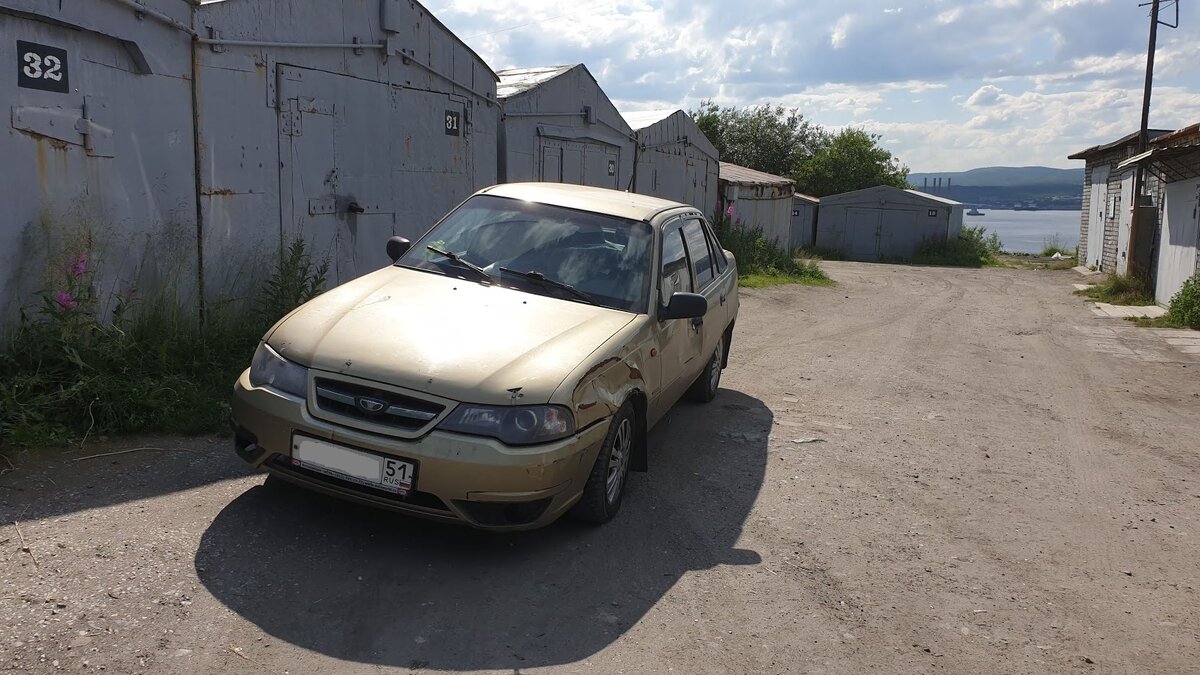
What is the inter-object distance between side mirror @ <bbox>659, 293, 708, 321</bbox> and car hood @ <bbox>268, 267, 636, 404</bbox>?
1.10 ft

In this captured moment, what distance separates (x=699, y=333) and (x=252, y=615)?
3.50m

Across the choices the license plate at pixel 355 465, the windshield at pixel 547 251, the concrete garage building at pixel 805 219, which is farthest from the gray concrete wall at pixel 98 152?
the concrete garage building at pixel 805 219

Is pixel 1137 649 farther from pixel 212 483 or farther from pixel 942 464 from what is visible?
pixel 212 483

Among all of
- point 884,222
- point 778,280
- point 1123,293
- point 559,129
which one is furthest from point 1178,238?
point 884,222

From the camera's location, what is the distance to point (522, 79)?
1282 centimetres

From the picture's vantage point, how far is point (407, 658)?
3.24 m

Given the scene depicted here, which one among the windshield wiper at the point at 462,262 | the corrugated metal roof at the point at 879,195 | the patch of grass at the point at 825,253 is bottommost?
the patch of grass at the point at 825,253

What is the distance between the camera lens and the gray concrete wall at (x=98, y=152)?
5.53 meters

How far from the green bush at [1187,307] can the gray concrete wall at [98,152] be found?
1430 cm

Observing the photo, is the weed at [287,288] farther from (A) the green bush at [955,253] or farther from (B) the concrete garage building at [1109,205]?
(A) the green bush at [955,253]

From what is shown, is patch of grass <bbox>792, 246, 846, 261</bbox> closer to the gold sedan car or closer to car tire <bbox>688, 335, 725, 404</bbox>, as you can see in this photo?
car tire <bbox>688, 335, 725, 404</bbox>

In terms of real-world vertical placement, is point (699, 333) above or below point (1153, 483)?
above

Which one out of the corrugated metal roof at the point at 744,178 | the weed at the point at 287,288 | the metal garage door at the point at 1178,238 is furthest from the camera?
the corrugated metal roof at the point at 744,178

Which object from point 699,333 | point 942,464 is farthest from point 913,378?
point 699,333
